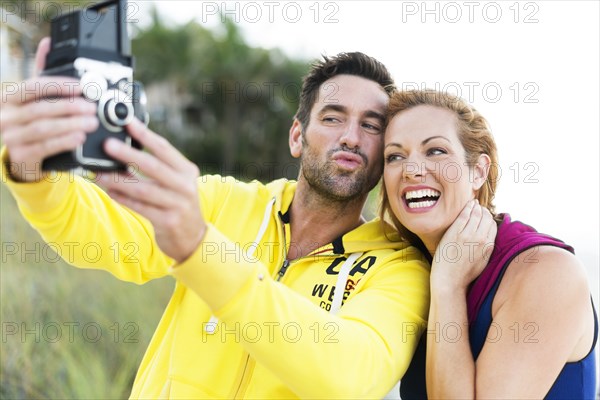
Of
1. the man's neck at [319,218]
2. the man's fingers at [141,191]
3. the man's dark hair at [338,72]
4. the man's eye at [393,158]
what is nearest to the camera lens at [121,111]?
the man's fingers at [141,191]

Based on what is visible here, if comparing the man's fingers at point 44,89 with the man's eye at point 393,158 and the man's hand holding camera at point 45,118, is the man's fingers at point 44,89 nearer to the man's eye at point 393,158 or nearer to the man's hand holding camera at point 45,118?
the man's hand holding camera at point 45,118

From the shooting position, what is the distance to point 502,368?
77.0 inches

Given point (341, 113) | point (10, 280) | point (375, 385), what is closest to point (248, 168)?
point (10, 280)

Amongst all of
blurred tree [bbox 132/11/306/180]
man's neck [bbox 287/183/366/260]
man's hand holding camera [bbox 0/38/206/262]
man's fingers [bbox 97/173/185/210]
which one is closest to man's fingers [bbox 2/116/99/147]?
man's hand holding camera [bbox 0/38/206/262]

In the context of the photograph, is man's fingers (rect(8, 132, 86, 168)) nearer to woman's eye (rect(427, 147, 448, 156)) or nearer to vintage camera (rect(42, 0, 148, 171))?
vintage camera (rect(42, 0, 148, 171))

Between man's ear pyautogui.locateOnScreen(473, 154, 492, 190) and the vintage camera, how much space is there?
1294 millimetres

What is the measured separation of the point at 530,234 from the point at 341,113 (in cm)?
84

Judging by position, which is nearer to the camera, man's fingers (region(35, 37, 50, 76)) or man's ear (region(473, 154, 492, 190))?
man's fingers (region(35, 37, 50, 76))

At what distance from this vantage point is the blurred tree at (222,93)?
43.8ft

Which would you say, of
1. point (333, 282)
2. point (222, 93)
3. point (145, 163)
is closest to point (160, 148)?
point (145, 163)

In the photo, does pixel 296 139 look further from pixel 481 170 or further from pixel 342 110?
pixel 481 170

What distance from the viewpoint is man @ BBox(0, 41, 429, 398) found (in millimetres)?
1340

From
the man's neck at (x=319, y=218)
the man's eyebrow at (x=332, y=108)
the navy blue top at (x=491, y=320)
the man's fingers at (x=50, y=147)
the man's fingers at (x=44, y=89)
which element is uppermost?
the man's eyebrow at (x=332, y=108)

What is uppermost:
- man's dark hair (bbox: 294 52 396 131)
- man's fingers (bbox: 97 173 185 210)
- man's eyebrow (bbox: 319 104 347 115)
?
man's dark hair (bbox: 294 52 396 131)
